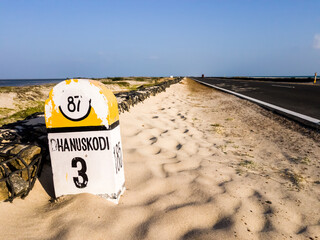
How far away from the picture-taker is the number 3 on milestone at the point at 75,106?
5.69 ft

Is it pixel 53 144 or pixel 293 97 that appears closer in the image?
pixel 53 144

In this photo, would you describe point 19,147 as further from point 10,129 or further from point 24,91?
point 24,91

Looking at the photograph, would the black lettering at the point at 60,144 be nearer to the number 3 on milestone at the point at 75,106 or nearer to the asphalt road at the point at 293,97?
the number 3 on milestone at the point at 75,106

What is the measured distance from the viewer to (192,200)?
195 centimetres

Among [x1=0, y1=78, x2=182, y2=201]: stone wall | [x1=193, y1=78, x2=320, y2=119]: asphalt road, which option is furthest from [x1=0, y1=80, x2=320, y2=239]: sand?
[x1=193, y1=78, x2=320, y2=119]: asphalt road

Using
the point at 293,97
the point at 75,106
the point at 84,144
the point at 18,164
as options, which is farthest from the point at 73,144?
the point at 293,97

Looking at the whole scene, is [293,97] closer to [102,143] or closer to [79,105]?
[102,143]

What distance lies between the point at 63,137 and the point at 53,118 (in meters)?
0.18

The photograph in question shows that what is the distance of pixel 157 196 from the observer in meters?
2.01

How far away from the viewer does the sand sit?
61.4 inches

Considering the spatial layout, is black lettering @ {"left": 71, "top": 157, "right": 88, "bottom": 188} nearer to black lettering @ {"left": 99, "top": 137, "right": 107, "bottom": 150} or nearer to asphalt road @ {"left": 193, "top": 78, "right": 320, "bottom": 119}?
black lettering @ {"left": 99, "top": 137, "right": 107, "bottom": 150}

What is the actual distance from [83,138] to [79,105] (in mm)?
283

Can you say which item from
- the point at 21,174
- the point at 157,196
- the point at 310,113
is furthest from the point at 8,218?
the point at 310,113

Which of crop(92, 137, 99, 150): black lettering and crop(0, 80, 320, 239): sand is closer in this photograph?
crop(0, 80, 320, 239): sand
